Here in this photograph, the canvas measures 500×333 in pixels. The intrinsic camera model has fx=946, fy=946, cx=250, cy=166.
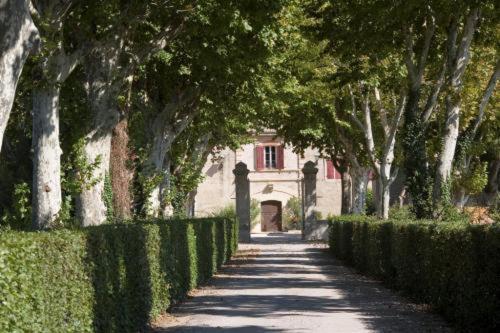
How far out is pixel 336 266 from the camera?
94.7 feet

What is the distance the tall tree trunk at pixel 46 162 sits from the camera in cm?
1627

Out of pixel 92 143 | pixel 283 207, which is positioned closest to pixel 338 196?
pixel 283 207

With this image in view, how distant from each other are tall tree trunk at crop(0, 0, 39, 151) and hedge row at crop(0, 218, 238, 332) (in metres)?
1.25

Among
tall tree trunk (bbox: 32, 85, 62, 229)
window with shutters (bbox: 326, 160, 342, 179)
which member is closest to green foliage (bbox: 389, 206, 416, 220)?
tall tree trunk (bbox: 32, 85, 62, 229)

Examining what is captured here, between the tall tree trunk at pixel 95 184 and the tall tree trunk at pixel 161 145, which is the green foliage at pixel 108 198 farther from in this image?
the tall tree trunk at pixel 161 145

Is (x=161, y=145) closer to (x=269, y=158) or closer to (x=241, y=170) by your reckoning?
(x=241, y=170)

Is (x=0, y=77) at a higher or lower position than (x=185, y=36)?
lower

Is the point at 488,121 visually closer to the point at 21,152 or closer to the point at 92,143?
the point at 21,152

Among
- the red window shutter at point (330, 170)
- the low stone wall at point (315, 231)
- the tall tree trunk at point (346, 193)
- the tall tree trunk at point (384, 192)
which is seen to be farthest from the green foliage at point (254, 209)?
the tall tree trunk at point (384, 192)

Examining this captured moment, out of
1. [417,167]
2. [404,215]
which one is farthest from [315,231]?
[417,167]

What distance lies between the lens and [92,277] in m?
10.6

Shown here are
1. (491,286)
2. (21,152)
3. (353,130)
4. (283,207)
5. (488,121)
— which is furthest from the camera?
(283,207)

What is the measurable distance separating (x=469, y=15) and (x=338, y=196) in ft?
161

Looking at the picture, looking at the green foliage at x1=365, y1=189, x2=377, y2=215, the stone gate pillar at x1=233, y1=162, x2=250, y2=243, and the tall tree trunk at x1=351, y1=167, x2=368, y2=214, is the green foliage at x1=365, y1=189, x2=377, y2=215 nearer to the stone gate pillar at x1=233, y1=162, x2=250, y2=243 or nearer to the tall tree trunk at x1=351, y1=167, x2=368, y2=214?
the stone gate pillar at x1=233, y1=162, x2=250, y2=243
